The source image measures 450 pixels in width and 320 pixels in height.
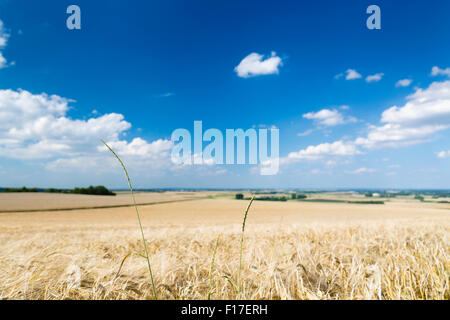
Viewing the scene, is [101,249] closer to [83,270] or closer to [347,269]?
[83,270]

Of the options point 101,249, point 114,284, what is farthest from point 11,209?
point 114,284

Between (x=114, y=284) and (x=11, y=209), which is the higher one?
(x=114, y=284)
